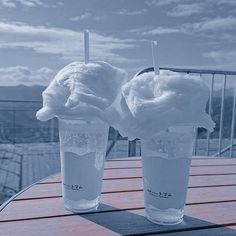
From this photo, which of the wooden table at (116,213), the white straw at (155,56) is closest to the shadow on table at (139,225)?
the wooden table at (116,213)

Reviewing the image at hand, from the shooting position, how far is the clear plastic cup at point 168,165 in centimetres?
73

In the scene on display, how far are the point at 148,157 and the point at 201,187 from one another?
1.58ft

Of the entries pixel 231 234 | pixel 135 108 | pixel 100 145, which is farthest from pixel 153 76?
pixel 231 234

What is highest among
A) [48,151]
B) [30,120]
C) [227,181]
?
[227,181]

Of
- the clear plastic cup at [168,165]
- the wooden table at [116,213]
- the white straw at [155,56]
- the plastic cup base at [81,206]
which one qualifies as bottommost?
the wooden table at [116,213]

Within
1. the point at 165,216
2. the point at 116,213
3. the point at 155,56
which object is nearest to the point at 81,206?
the point at 116,213

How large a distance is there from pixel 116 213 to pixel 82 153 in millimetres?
193

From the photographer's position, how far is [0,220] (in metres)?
0.82

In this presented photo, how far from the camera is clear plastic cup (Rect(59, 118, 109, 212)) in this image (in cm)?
79

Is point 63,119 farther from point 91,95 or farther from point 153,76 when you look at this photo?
point 153,76

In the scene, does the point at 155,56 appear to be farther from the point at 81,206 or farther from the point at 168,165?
the point at 81,206

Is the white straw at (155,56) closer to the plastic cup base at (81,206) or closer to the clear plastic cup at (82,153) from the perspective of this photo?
the clear plastic cup at (82,153)

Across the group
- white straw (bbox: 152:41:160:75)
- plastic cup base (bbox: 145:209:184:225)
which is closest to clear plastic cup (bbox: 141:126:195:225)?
plastic cup base (bbox: 145:209:184:225)

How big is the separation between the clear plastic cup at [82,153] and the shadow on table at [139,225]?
7 centimetres
